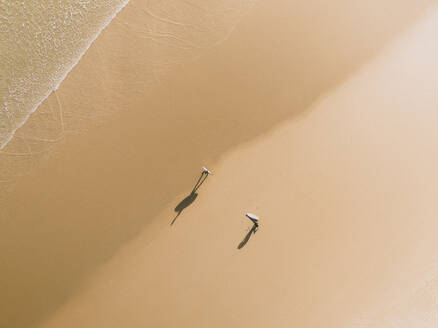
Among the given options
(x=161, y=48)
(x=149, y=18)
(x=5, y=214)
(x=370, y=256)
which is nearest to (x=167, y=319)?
(x=5, y=214)

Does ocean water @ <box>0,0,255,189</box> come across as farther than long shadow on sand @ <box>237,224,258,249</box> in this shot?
No

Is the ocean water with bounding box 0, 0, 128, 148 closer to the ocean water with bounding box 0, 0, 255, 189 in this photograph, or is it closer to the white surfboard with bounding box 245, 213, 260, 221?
the ocean water with bounding box 0, 0, 255, 189

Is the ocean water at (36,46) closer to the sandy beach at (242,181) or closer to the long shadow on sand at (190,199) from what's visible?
the sandy beach at (242,181)

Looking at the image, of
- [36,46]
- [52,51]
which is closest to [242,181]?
[52,51]

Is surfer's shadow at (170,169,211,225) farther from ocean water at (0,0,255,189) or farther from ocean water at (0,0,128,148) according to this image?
ocean water at (0,0,128,148)

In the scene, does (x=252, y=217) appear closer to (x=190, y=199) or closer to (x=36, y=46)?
(x=190, y=199)

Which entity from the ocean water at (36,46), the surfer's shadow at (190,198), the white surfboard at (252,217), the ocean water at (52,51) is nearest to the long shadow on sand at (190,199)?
the surfer's shadow at (190,198)

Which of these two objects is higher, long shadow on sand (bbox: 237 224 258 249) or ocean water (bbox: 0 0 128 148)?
ocean water (bbox: 0 0 128 148)

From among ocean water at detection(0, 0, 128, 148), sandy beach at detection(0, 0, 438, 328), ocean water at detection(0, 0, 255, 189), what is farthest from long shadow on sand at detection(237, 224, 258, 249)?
ocean water at detection(0, 0, 128, 148)
